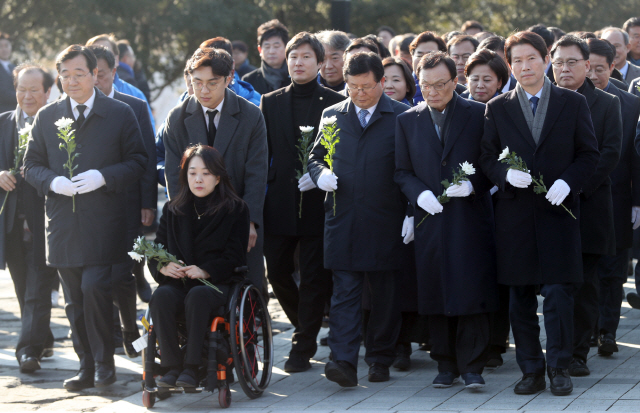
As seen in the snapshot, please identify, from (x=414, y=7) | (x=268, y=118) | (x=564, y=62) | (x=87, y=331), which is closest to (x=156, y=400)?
(x=87, y=331)

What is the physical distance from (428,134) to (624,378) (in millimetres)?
1934

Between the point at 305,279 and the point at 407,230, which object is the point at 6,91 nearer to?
the point at 305,279

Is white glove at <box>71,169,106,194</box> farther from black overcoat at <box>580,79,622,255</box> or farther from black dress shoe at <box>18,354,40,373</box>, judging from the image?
black overcoat at <box>580,79,622,255</box>

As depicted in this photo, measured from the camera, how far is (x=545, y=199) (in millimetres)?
5539

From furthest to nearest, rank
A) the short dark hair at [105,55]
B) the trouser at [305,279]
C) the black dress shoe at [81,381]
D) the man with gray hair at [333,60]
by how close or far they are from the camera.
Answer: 1. the man with gray hair at [333,60]
2. the short dark hair at [105,55]
3. the trouser at [305,279]
4. the black dress shoe at [81,381]

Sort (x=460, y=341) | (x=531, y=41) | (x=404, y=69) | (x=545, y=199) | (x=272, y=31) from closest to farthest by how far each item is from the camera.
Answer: (x=545, y=199)
(x=531, y=41)
(x=460, y=341)
(x=404, y=69)
(x=272, y=31)

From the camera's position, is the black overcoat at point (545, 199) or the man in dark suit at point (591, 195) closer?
the black overcoat at point (545, 199)

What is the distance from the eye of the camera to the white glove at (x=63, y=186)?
619 cm

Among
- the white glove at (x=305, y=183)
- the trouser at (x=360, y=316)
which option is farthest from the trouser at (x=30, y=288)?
the trouser at (x=360, y=316)

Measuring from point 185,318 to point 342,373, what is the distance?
1025mm

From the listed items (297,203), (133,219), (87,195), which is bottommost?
(133,219)

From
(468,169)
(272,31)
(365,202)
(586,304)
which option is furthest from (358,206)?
(272,31)

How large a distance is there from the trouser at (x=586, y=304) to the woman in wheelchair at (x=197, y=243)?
221 centimetres

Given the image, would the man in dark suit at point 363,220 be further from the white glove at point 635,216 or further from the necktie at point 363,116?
the white glove at point 635,216
